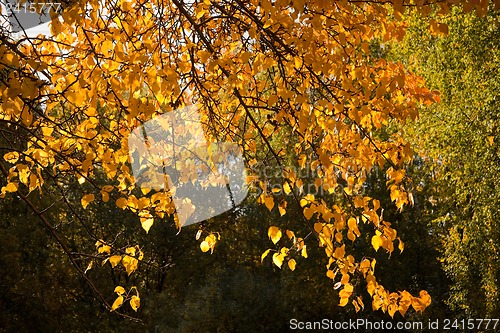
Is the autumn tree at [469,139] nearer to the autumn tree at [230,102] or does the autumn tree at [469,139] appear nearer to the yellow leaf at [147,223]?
the autumn tree at [230,102]

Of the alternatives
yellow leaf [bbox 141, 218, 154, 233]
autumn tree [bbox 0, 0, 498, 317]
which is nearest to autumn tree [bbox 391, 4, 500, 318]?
autumn tree [bbox 0, 0, 498, 317]

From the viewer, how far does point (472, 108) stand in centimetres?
1045

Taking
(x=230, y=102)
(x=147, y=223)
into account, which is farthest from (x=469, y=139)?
(x=147, y=223)

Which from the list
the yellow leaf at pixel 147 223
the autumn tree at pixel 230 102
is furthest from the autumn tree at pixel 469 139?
the yellow leaf at pixel 147 223

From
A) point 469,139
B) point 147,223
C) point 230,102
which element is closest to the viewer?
point 147,223

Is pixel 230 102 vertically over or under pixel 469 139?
under

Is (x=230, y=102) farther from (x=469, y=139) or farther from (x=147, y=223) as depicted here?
(x=469, y=139)

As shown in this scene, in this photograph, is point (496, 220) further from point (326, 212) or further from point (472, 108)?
point (326, 212)

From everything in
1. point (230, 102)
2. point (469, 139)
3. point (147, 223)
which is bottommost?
point (147, 223)

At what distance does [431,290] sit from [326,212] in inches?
477

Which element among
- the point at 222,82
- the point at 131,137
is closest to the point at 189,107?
the point at 222,82

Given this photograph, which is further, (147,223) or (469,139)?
(469,139)

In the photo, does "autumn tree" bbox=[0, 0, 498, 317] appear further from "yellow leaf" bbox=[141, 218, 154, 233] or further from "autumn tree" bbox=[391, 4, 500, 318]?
"autumn tree" bbox=[391, 4, 500, 318]

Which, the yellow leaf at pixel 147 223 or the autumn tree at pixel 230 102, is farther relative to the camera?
the yellow leaf at pixel 147 223
